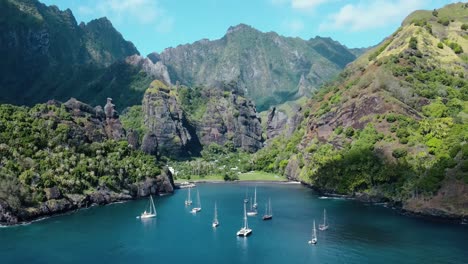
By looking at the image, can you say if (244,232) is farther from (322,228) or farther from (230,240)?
(322,228)

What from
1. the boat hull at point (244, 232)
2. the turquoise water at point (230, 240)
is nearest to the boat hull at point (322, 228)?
the turquoise water at point (230, 240)

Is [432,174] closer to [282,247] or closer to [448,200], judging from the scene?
[448,200]

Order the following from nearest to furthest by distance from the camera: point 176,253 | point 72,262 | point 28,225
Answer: point 72,262 < point 176,253 < point 28,225

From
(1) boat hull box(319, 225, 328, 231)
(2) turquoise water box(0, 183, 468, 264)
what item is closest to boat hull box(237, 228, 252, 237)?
(2) turquoise water box(0, 183, 468, 264)

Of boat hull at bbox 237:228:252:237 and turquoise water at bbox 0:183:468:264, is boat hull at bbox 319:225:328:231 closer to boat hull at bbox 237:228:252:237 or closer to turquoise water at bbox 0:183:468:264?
turquoise water at bbox 0:183:468:264

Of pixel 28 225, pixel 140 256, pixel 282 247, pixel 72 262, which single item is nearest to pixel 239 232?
pixel 282 247

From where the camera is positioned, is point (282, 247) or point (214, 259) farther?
point (282, 247)

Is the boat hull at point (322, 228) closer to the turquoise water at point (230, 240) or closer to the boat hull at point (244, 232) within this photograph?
the turquoise water at point (230, 240)

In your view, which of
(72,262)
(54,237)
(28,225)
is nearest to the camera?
(72,262)

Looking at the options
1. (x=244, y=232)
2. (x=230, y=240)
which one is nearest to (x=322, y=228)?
(x=244, y=232)
